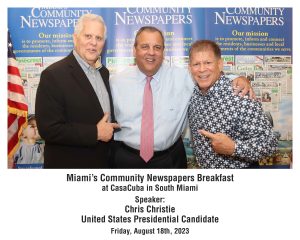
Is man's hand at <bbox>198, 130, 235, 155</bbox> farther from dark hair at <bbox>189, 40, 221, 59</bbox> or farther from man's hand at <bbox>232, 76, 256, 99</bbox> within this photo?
dark hair at <bbox>189, 40, 221, 59</bbox>

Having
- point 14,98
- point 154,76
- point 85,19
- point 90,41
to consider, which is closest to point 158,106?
point 154,76

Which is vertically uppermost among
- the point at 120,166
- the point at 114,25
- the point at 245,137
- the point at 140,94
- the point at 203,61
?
the point at 114,25

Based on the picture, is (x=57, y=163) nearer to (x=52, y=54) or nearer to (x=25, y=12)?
(x=52, y=54)

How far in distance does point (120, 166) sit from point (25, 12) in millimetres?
1542

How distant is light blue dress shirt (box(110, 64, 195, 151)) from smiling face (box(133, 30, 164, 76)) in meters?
0.07

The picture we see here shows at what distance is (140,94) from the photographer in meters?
2.69

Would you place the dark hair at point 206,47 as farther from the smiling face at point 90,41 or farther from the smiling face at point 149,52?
the smiling face at point 90,41

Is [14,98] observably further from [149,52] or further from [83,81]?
[149,52]

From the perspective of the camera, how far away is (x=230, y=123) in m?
2.46

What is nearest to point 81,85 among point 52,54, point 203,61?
point 52,54

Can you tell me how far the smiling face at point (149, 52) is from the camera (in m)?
2.58

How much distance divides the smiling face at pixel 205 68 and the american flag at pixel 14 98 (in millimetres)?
1468

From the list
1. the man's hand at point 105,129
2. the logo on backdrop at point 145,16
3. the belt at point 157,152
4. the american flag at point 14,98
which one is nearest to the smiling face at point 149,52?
the logo on backdrop at point 145,16

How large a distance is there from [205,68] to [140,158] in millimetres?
902
